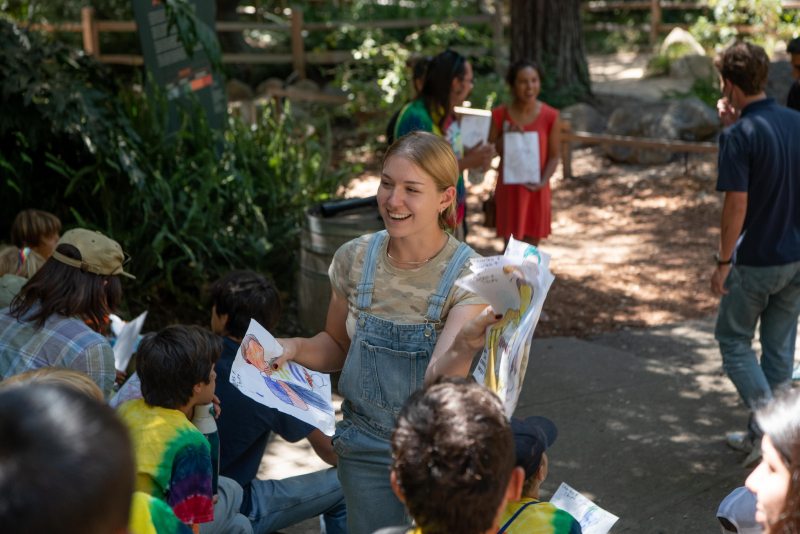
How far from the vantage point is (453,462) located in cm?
139

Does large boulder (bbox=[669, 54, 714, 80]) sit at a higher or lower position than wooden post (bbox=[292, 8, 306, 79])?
lower

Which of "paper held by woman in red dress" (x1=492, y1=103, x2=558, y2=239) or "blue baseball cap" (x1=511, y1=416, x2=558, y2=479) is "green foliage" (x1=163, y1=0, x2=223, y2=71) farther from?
"blue baseball cap" (x1=511, y1=416, x2=558, y2=479)

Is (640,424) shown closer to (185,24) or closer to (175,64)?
(185,24)

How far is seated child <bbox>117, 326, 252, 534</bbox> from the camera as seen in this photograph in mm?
2184

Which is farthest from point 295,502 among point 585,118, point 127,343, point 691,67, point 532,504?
point 691,67

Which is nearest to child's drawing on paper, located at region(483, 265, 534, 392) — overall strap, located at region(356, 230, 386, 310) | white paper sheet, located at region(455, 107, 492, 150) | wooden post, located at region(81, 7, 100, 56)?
overall strap, located at region(356, 230, 386, 310)

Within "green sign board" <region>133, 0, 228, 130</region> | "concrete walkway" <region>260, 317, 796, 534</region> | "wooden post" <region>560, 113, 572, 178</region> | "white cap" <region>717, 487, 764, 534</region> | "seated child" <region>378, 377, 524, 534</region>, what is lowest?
"concrete walkway" <region>260, 317, 796, 534</region>

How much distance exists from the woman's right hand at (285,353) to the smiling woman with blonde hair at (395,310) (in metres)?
0.20

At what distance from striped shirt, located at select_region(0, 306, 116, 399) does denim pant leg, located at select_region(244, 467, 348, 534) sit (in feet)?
2.33

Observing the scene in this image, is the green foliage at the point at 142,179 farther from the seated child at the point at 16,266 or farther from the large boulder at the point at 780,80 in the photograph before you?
the large boulder at the point at 780,80

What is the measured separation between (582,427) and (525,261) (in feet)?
8.89

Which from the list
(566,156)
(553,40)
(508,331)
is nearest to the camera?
(508,331)

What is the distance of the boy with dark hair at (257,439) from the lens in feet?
9.34

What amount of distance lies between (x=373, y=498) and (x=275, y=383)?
1.43ft
